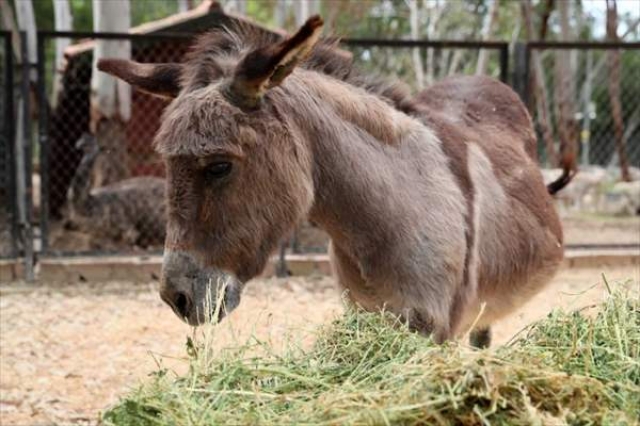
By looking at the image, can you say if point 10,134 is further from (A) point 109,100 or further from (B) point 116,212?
(A) point 109,100

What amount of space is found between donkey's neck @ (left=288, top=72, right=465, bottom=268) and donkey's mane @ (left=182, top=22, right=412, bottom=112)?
0.47ft

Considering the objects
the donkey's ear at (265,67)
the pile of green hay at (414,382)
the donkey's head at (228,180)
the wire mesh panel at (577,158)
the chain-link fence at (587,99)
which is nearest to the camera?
the pile of green hay at (414,382)

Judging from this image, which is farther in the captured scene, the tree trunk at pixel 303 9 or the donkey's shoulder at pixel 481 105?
the tree trunk at pixel 303 9

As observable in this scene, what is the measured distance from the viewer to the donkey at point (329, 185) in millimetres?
2840

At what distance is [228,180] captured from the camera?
2877mm

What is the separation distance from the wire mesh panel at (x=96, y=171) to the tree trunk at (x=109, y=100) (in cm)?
1

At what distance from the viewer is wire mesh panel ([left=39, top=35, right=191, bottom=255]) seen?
951 centimetres

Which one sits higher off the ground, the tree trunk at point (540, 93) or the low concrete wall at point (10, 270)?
the tree trunk at point (540, 93)

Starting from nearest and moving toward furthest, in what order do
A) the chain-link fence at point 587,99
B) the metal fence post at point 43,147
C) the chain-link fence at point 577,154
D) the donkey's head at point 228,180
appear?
the donkey's head at point 228,180
the metal fence post at point 43,147
the chain-link fence at point 577,154
the chain-link fence at point 587,99

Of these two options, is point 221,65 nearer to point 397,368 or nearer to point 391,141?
point 391,141

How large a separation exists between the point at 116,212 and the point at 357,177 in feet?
22.3

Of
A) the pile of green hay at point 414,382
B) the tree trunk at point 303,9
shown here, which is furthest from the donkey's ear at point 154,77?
the tree trunk at point 303,9

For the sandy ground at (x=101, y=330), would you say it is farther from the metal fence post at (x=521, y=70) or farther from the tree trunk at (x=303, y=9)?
the tree trunk at (x=303, y=9)

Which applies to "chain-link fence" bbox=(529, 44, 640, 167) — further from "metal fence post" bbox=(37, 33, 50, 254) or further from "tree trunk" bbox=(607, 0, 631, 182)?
"metal fence post" bbox=(37, 33, 50, 254)
